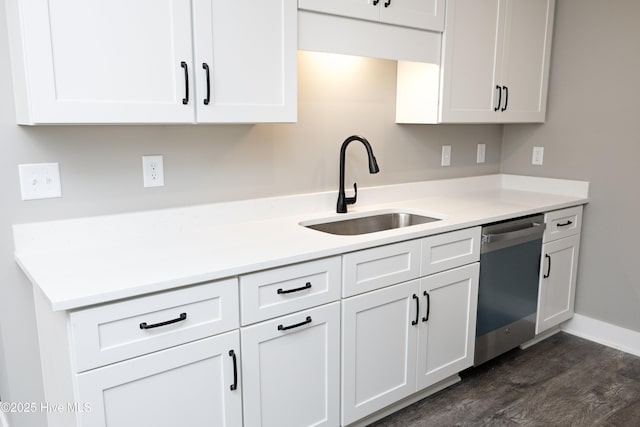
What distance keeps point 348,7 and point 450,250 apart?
113 centimetres

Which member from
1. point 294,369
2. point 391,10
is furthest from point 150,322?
point 391,10

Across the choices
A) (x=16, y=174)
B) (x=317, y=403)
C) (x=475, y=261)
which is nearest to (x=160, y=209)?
(x=16, y=174)

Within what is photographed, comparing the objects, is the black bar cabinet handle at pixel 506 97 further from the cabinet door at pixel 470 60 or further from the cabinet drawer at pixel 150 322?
the cabinet drawer at pixel 150 322

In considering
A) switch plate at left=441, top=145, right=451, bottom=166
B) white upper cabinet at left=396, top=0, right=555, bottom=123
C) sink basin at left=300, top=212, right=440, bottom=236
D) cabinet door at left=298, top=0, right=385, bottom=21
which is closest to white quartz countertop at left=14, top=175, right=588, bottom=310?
sink basin at left=300, top=212, right=440, bottom=236

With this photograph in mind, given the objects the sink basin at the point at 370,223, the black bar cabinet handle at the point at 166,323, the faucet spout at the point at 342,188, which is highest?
the faucet spout at the point at 342,188

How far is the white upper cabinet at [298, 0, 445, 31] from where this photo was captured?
2.00m

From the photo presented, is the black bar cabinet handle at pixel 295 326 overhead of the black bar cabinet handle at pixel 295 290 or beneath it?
beneath

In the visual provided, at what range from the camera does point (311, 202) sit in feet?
8.08

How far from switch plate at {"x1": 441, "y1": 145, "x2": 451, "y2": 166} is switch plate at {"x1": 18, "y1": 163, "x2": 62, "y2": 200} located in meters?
2.12

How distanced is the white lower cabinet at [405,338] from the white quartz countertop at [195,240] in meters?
0.25

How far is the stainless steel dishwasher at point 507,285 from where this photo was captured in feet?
8.14

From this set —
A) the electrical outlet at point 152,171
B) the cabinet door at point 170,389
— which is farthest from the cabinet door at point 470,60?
the cabinet door at point 170,389

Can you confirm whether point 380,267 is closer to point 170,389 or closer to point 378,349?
point 378,349

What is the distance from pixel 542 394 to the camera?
247cm
